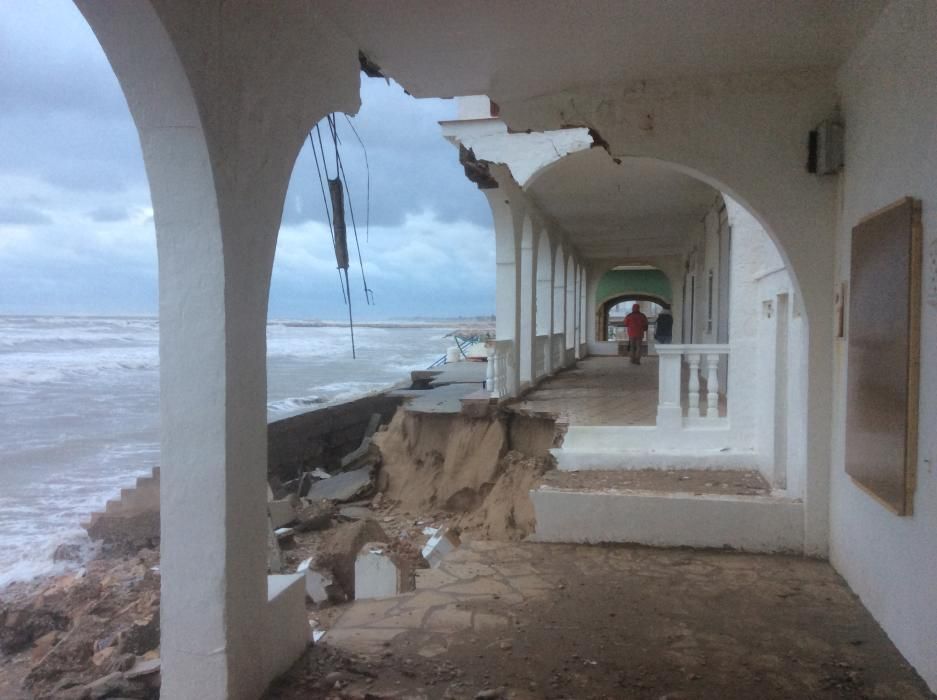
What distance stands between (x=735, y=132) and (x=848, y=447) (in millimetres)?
2205

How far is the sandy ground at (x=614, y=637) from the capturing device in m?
3.07

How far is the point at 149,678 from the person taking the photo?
3.83m

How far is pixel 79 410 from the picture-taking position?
2170 centimetres

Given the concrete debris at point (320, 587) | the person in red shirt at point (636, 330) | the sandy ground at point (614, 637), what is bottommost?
the concrete debris at point (320, 587)

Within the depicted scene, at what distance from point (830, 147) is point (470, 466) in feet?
19.8

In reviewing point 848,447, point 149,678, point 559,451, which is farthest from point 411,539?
point 848,447

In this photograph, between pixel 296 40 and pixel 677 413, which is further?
pixel 677 413

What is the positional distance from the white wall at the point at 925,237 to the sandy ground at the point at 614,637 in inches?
8.7

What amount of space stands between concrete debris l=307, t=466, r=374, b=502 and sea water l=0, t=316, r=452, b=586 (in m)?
3.57

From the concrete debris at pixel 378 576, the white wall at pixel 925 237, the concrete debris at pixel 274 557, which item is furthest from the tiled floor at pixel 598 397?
the white wall at pixel 925 237

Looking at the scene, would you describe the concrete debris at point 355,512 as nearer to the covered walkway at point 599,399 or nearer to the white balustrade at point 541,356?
the covered walkway at point 599,399

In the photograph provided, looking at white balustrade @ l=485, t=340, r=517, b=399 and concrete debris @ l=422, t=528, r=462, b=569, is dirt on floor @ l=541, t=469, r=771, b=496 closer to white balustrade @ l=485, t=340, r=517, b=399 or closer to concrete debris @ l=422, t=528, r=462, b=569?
concrete debris @ l=422, t=528, r=462, b=569

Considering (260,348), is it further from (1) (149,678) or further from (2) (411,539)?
(2) (411,539)

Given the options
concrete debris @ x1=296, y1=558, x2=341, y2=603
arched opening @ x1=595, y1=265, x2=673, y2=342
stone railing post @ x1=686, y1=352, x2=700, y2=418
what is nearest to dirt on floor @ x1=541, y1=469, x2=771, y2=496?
stone railing post @ x1=686, y1=352, x2=700, y2=418
